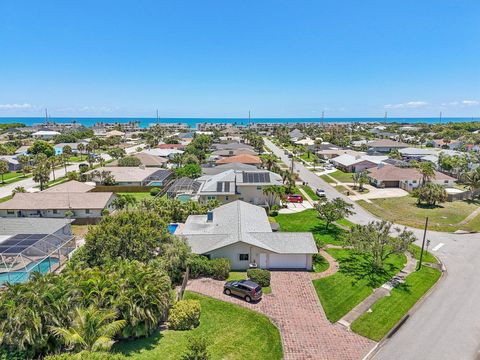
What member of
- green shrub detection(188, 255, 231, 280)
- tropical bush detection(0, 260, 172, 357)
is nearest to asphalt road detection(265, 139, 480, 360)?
green shrub detection(188, 255, 231, 280)

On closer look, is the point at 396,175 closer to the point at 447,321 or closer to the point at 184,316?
the point at 447,321

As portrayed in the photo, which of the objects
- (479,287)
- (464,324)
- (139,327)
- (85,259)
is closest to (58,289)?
(139,327)

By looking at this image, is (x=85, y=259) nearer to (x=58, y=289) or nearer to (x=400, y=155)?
(x=58, y=289)

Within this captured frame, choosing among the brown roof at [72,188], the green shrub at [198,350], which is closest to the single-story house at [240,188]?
the brown roof at [72,188]

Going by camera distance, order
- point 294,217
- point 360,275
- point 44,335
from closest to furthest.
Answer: point 44,335, point 360,275, point 294,217

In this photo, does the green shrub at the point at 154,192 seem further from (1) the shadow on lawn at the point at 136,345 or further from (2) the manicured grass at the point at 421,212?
(1) the shadow on lawn at the point at 136,345

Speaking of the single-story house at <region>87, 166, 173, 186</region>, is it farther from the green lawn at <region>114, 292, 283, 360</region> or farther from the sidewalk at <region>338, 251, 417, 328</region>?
the sidewalk at <region>338, 251, 417, 328</region>

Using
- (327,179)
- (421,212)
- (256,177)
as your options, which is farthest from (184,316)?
(327,179)
